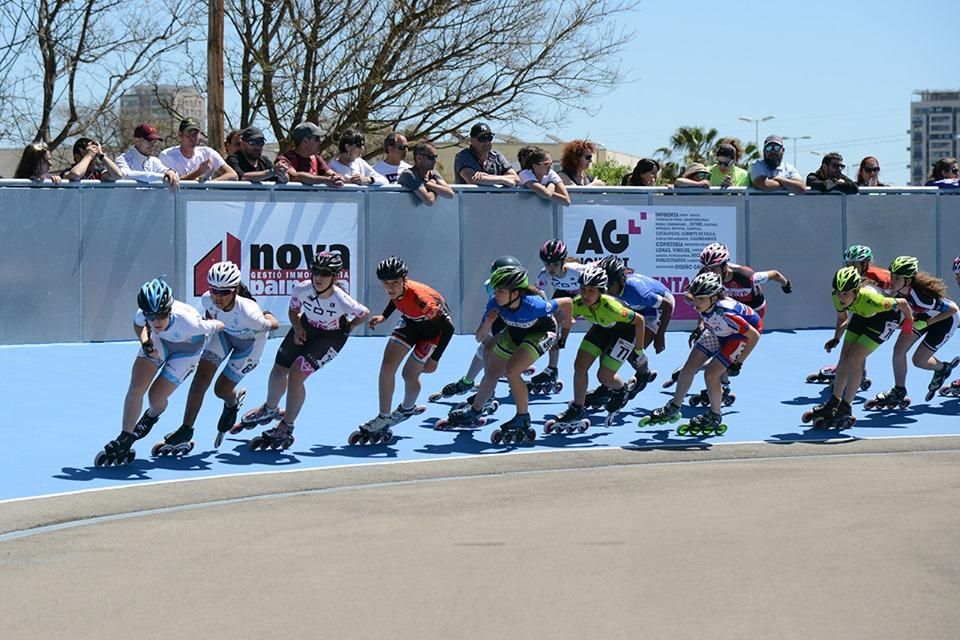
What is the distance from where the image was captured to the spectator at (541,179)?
1872cm

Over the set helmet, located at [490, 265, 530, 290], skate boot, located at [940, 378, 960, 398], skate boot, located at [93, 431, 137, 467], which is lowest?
skate boot, located at [93, 431, 137, 467]

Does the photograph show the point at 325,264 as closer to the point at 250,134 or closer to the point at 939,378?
the point at 250,134

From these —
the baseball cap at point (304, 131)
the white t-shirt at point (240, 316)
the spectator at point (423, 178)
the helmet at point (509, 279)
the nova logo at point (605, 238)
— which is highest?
the baseball cap at point (304, 131)

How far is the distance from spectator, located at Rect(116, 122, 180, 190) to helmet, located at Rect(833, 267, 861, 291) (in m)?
7.63

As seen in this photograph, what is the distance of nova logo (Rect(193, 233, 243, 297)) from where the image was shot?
17.2 metres

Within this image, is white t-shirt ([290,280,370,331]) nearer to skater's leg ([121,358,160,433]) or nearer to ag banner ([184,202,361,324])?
skater's leg ([121,358,160,433])

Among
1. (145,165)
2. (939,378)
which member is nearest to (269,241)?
(145,165)

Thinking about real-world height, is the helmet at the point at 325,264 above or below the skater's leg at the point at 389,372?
above

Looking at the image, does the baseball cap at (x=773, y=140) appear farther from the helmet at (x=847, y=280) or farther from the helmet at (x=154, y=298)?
the helmet at (x=154, y=298)

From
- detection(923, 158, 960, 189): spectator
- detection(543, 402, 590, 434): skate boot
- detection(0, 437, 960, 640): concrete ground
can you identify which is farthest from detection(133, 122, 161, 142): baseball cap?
detection(923, 158, 960, 189): spectator

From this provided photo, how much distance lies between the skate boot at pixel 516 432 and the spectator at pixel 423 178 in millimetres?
6215

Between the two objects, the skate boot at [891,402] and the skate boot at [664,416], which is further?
the skate boot at [891,402]

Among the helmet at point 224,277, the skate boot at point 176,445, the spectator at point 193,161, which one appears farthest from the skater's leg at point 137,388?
the spectator at point 193,161

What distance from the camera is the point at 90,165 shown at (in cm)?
1686
